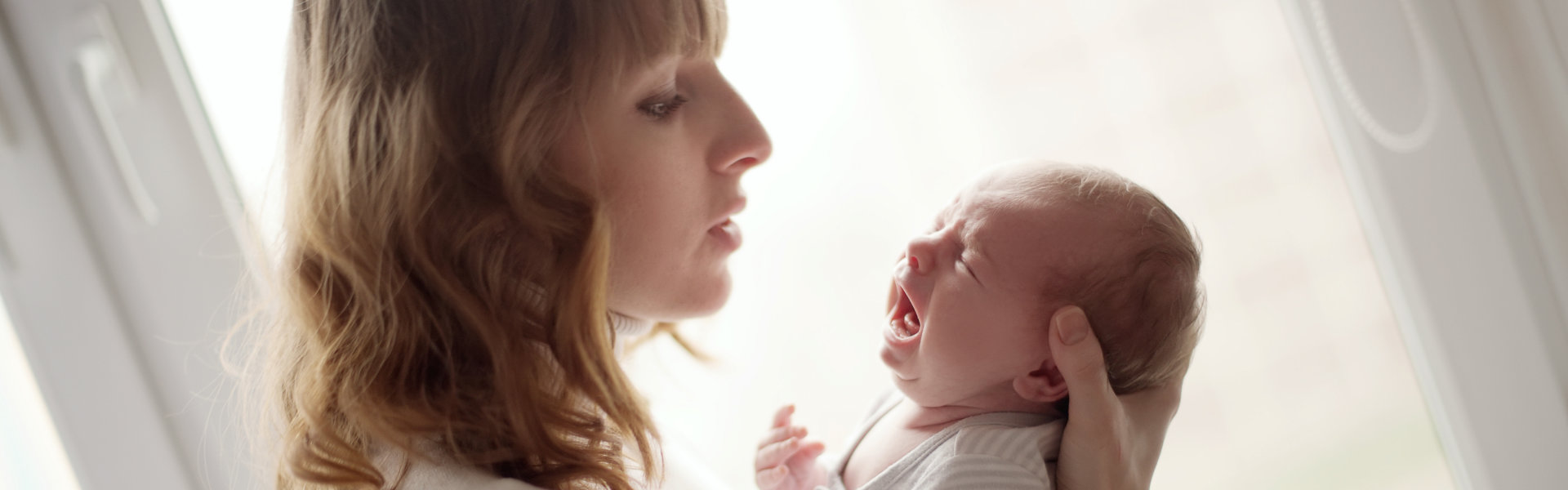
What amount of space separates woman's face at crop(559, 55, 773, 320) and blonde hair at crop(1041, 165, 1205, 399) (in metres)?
0.32

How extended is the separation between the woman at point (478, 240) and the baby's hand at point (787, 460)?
0.66 ft

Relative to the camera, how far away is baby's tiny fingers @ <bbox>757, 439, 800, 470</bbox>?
110 centimetres

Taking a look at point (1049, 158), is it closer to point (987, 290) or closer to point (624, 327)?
point (987, 290)

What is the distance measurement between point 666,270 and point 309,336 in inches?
13.2

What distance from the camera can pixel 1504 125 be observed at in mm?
1003

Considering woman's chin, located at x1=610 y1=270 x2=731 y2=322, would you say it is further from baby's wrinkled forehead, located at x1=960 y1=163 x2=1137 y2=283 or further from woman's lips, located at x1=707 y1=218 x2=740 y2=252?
baby's wrinkled forehead, located at x1=960 y1=163 x2=1137 y2=283

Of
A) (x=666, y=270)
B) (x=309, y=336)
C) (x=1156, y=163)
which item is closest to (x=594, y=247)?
(x=666, y=270)

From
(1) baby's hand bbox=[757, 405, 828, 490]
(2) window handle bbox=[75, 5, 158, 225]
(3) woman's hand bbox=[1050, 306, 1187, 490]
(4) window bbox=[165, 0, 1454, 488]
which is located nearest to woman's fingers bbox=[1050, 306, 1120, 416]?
(3) woman's hand bbox=[1050, 306, 1187, 490]

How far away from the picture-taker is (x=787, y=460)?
3.67ft

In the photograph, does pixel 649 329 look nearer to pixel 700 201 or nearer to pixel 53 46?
pixel 700 201

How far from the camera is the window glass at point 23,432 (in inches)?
50.3

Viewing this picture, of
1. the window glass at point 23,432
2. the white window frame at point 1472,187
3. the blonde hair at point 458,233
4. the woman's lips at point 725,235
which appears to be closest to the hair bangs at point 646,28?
the blonde hair at point 458,233

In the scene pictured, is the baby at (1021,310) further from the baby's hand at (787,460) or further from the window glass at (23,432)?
the window glass at (23,432)

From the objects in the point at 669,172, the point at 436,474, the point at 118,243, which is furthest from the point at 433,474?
the point at 118,243
